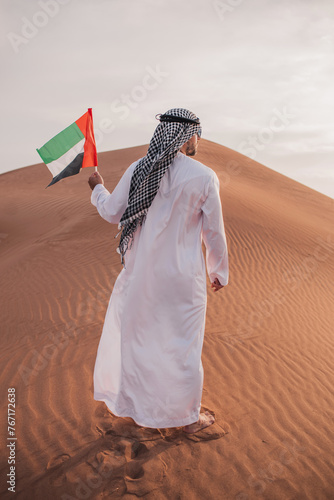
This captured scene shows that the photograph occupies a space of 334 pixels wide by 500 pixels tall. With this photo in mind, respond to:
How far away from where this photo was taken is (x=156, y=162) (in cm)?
295

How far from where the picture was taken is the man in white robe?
302 centimetres

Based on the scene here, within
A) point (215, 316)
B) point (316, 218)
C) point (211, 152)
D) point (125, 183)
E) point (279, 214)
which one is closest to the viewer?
point (125, 183)

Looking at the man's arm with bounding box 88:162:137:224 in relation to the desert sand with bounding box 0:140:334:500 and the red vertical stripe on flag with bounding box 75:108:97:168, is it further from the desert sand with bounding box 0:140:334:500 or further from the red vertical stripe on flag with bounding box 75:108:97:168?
the desert sand with bounding box 0:140:334:500

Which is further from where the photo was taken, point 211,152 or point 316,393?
point 211,152

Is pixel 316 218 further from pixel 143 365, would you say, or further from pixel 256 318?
pixel 143 365

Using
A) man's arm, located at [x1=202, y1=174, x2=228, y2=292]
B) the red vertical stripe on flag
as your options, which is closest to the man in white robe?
man's arm, located at [x1=202, y1=174, x2=228, y2=292]

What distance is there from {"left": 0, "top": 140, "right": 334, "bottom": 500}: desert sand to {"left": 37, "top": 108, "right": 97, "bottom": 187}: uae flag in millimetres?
2143

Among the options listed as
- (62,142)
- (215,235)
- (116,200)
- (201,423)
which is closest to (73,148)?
(62,142)

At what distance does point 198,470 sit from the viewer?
9.75ft

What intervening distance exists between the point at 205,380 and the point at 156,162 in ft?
8.07

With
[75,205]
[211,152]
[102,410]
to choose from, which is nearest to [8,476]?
[102,410]

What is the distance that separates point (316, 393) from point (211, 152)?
21.9 m

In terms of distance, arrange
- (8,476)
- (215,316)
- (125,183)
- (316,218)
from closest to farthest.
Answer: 1. (8,476)
2. (125,183)
3. (215,316)
4. (316,218)

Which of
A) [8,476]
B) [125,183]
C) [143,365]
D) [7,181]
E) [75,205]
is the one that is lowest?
[7,181]
